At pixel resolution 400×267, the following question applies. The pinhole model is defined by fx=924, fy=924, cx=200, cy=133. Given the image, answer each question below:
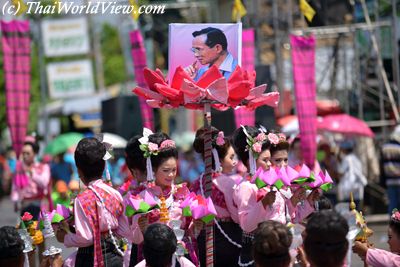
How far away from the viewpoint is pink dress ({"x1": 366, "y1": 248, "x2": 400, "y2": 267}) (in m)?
5.22

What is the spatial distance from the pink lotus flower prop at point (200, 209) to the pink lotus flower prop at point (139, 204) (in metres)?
0.21

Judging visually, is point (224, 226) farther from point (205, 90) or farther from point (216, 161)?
point (205, 90)

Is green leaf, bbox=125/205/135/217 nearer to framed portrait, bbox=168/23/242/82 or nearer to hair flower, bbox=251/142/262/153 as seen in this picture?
hair flower, bbox=251/142/262/153

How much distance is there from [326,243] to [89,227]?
83.6 inches

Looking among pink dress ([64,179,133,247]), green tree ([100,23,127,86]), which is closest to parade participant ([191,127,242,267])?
pink dress ([64,179,133,247])

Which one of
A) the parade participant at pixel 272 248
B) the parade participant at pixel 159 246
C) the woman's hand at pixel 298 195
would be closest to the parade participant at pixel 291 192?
the woman's hand at pixel 298 195

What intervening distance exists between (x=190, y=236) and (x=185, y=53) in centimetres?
133

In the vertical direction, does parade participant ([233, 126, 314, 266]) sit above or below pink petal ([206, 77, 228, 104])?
below

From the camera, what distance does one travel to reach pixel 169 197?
633 centimetres

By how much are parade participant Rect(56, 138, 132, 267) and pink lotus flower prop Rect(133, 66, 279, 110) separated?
56cm

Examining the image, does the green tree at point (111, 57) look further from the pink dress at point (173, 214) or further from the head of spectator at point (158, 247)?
the head of spectator at point (158, 247)

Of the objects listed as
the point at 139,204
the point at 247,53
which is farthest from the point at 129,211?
the point at 247,53

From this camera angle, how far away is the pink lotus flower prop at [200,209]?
5.89 metres

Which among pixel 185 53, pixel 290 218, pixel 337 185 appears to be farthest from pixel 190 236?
pixel 337 185
